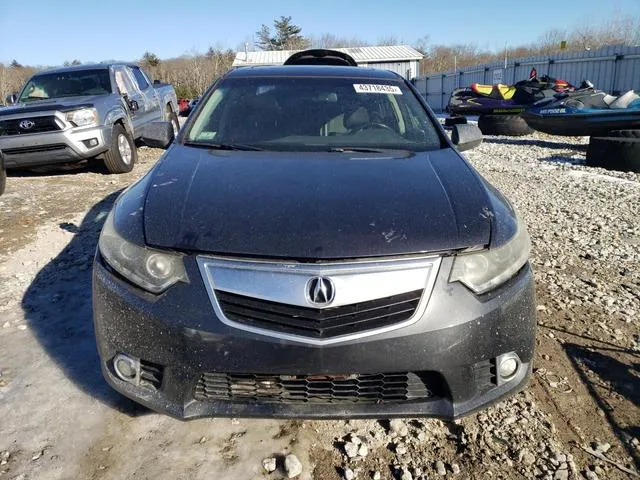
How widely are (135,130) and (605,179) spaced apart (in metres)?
7.45

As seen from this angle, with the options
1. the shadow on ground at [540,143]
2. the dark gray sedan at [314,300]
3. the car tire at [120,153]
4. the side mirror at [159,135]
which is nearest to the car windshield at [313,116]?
the side mirror at [159,135]

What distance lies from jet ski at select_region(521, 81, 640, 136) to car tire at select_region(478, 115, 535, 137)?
1.59m

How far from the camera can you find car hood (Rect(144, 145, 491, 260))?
1823mm

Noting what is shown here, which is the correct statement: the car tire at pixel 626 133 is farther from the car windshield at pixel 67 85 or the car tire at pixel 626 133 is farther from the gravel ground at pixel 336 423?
the car windshield at pixel 67 85

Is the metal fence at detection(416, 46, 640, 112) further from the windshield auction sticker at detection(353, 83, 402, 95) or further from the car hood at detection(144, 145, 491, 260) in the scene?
the car hood at detection(144, 145, 491, 260)

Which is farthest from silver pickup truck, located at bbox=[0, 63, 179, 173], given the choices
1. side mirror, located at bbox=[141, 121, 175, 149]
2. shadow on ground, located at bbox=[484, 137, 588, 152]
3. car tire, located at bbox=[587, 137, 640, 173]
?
shadow on ground, located at bbox=[484, 137, 588, 152]

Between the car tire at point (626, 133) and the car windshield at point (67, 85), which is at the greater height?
the car windshield at point (67, 85)

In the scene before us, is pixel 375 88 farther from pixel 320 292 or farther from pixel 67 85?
pixel 67 85

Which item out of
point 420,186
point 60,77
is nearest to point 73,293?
point 420,186

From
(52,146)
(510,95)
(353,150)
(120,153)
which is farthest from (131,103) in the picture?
(510,95)

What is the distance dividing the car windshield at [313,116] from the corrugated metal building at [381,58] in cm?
3716

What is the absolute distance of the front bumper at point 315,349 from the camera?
1743 millimetres

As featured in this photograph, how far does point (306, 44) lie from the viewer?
6169 centimetres

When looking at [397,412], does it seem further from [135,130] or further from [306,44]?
[306,44]
